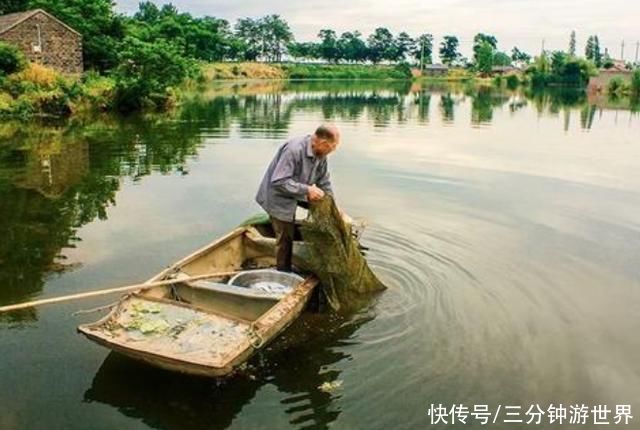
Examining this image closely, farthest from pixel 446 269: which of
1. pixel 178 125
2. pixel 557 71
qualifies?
pixel 557 71

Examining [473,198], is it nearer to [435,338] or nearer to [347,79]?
[435,338]

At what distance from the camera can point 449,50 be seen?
130 meters

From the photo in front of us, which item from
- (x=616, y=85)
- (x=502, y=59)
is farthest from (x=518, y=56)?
(x=616, y=85)

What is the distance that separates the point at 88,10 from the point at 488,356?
1633 inches

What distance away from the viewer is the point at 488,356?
6.24 metres

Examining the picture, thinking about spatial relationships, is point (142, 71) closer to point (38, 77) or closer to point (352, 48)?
point (38, 77)

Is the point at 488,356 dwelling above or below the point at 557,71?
below

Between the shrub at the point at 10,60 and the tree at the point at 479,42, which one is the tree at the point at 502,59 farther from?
the shrub at the point at 10,60

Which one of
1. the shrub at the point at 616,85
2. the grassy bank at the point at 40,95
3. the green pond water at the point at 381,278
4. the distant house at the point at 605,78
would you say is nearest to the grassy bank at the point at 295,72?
the grassy bank at the point at 40,95

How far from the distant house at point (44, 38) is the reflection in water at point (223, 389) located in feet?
110

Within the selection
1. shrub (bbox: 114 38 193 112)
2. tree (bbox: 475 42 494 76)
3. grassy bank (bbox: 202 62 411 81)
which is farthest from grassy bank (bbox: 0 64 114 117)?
tree (bbox: 475 42 494 76)

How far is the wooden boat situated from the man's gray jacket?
2.21 feet

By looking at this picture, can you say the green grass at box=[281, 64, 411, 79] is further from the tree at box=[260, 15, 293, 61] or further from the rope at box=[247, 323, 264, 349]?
the rope at box=[247, 323, 264, 349]

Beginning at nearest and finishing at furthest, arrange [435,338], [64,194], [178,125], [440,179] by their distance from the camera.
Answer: [435,338] → [64,194] → [440,179] → [178,125]
